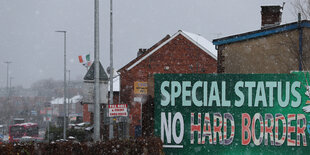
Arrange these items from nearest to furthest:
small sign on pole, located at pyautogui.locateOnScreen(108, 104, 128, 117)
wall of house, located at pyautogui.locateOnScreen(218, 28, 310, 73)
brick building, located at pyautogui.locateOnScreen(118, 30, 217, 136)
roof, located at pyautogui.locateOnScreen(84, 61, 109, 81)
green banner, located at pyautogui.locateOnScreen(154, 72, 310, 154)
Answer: roof, located at pyautogui.locateOnScreen(84, 61, 109, 81), green banner, located at pyautogui.locateOnScreen(154, 72, 310, 154), wall of house, located at pyautogui.locateOnScreen(218, 28, 310, 73), small sign on pole, located at pyautogui.locateOnScreen(108, 104, 128, 117), brick building, located at pyautogui.locateOnScreen(118, 30, 217, 136)

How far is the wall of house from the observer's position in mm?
17859

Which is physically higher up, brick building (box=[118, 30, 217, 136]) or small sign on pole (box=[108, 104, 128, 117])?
brick building (box=[118, 30, 217, 136])

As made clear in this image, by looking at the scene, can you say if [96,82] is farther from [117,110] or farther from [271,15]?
[271,15]

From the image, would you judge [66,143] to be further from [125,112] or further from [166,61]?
[166,61]

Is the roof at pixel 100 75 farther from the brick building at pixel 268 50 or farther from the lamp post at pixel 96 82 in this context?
the brick building at pixel 268 50

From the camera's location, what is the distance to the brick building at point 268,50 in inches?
691

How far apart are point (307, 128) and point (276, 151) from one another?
1.23m

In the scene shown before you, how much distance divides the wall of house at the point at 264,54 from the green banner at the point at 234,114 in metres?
4.09

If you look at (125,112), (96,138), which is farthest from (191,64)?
(96,138)

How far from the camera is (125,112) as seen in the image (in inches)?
740

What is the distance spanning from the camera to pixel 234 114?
14180mm

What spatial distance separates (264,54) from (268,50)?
263 millimetres

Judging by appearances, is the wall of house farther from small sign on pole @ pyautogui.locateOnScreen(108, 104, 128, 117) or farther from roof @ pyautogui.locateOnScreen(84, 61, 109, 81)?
roof @ pyautogui.locateOnScreen(84, 61, 109, 81)

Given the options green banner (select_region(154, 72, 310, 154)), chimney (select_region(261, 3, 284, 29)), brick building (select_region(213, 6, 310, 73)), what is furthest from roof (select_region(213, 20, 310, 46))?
green banner (select_region(154, 72, 310, 154))
